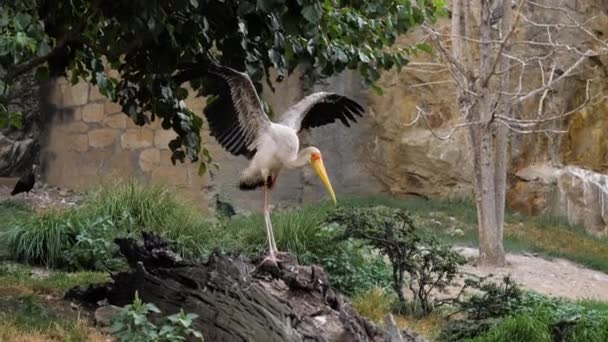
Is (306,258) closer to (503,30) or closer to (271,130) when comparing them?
(271,130)

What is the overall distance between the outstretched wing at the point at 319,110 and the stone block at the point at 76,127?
8588 mm

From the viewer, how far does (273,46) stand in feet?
21.3

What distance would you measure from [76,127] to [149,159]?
146 cm

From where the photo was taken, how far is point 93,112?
14547 mm

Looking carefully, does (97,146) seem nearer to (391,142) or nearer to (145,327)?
(391,142)

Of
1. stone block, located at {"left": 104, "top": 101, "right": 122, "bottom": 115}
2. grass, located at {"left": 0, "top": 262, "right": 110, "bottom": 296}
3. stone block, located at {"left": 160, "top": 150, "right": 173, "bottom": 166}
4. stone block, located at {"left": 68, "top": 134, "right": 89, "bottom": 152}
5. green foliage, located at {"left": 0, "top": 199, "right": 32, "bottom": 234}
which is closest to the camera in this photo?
grass, located at {"left": 0, "top": 262, "right": 110, "bottom": 296}

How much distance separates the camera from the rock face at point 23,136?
15086 mm

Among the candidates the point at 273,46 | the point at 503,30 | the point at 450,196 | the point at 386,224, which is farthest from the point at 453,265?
the point at 450,196

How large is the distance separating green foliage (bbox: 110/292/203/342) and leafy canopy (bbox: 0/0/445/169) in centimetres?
145

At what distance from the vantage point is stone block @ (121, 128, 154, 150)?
14.1m

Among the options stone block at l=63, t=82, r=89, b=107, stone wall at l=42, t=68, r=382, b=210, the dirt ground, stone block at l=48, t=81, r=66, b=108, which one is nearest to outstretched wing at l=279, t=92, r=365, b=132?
the dirt ground

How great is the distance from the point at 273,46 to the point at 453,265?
2.74 m

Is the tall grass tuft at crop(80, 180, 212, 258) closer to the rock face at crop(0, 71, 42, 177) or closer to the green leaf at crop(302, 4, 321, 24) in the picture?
the rock face at crop(0, 71, 42, 177)

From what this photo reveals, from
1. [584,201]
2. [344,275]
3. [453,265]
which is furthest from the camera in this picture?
[584,201]
